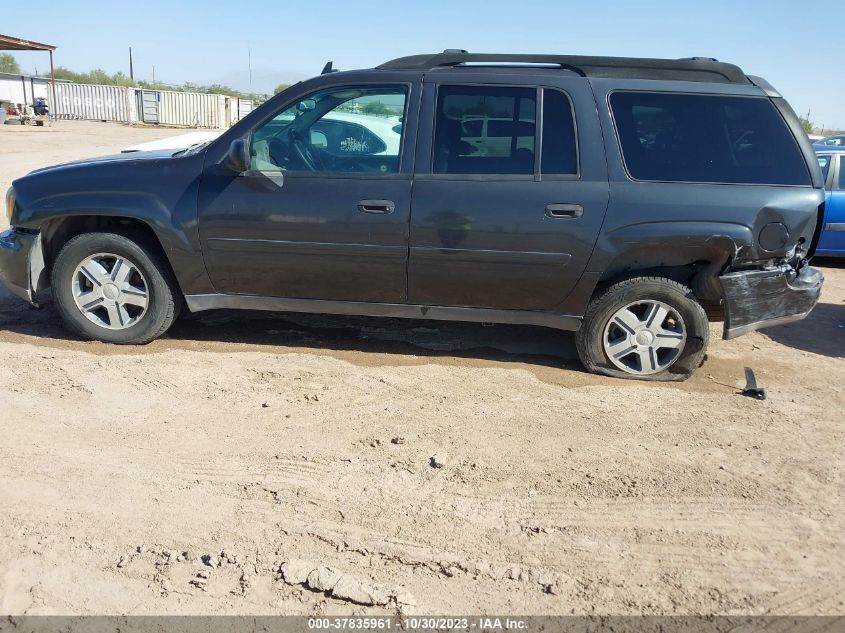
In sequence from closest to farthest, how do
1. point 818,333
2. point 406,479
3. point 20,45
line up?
point 406,479, point 818,333, point 20,45

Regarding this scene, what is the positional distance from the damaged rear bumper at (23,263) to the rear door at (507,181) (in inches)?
106

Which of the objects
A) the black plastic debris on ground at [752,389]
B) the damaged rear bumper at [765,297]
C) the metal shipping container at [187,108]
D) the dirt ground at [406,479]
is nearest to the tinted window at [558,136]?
the damaged rear bumper at [765,297]

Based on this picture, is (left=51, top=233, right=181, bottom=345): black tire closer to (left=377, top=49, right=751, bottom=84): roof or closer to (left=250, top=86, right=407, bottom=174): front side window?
(left=250, top=86, right=407, bottom=174): front side window

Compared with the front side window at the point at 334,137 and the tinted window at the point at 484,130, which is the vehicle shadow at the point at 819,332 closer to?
the tinted window at the point at 484,130

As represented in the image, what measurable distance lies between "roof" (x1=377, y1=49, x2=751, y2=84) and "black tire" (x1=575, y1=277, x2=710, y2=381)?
133 cm

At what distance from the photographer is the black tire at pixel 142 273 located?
5137 mm

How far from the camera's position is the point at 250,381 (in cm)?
475

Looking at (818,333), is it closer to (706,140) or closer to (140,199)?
(706,140)

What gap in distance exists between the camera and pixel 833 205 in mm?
8820

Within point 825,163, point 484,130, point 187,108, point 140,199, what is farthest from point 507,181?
point 187,108

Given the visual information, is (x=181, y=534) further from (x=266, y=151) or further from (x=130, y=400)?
(x=266, y=151)

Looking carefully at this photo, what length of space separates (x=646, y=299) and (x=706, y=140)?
1069mm

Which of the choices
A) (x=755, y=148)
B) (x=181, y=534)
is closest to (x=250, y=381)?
(x=181, y=534)

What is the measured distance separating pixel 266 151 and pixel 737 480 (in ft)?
11.3
